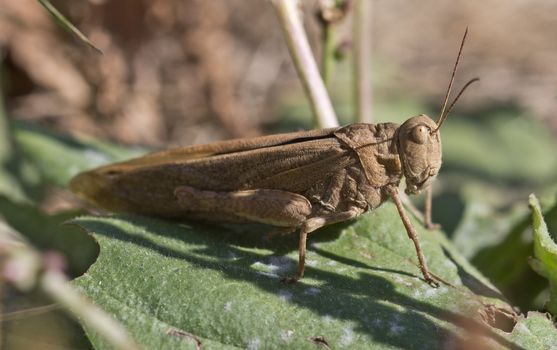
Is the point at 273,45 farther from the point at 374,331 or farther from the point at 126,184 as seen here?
the point at 374,331

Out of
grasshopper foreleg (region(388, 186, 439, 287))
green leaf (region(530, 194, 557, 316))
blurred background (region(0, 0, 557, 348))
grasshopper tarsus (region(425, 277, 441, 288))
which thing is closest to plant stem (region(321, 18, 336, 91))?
blurred background (region(0, 0, 557, 348))

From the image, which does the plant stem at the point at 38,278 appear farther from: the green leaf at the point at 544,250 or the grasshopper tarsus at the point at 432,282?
the green leaf at the point at 544,250

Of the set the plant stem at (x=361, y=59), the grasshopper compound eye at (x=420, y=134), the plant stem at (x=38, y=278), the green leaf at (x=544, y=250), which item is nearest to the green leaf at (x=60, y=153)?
the plant stem at (x=361, y=59)

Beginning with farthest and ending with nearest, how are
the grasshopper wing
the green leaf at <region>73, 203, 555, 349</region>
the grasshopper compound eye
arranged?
1. the grasshopper wing
2. the grasshopper compound eye
3. the green leaf at <region>73, 203, 555, 349</region>

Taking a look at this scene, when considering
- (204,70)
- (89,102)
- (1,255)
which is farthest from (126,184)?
(204,70)

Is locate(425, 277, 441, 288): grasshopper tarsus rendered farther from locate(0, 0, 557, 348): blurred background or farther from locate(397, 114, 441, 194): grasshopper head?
locate(0, 0, 557, 348): blurred background
